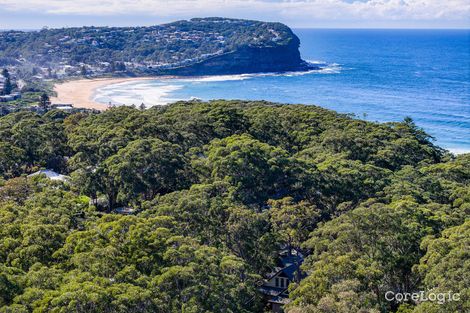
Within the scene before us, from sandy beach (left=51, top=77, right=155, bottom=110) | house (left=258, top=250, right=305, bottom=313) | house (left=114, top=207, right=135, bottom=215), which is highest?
sandy beach (left=51, top=77, right=155, bottom=110)

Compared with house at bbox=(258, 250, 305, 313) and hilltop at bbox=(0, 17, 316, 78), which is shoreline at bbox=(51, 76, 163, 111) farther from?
house at bbox=(258, 250, 305, 313)

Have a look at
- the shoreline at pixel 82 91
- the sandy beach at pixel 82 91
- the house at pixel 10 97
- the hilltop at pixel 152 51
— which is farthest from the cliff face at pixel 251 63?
the house at pixel 10 97

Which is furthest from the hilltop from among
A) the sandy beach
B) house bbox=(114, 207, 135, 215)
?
house bbox=(114, 207, 135, 215)

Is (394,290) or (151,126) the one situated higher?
(151,126)

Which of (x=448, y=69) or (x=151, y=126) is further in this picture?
(x=448, y=69)

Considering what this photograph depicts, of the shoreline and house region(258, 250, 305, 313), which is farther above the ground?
the shoreline

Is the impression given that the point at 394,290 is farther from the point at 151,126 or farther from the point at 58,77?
the point at 58,77

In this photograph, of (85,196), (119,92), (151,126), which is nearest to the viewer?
(85,196)

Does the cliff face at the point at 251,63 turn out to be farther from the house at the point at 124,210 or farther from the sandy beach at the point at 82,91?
the house at the point at 124,210

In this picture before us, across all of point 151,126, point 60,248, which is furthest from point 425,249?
point 151,126
